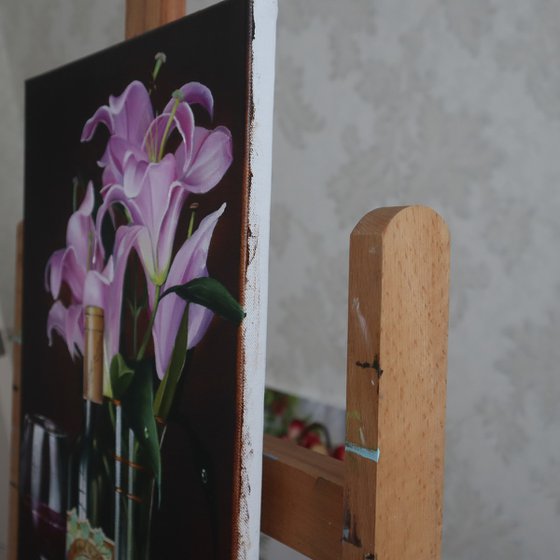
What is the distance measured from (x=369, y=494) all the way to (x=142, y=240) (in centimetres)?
34

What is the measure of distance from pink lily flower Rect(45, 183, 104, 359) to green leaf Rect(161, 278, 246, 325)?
178mm

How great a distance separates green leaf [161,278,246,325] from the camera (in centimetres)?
55

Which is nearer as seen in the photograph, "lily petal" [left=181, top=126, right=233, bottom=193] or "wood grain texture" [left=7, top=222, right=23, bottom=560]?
"lily petal" [left=181, top=126, right=233, bottom=193]

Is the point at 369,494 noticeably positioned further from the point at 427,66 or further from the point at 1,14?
the point at 1,14

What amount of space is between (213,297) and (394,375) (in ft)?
0.57

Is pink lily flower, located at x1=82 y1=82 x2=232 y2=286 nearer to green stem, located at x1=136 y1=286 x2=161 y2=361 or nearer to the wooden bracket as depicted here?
green stem, located at x1=136 y1=286 x2=161 y2=361

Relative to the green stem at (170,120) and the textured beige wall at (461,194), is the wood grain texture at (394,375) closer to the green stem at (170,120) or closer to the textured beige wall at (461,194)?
the green stem at (170,120)

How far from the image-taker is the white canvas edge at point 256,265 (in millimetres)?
537

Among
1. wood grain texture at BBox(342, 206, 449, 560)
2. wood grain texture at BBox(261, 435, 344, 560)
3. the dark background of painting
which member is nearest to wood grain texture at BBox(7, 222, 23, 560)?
the dark background of painting

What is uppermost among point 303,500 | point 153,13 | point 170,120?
point 153,13

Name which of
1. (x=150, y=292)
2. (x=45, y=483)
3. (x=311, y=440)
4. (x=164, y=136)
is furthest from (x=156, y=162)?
(x=311, y=440)

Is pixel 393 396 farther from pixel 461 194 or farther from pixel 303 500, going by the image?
pixel 461 194

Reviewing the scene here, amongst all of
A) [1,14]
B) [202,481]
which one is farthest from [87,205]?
[1,14]

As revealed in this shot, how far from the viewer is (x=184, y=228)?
23.8 inches
